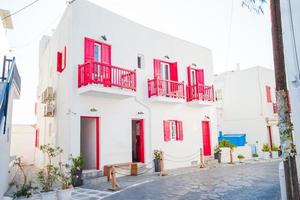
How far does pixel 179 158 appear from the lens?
49.9ft

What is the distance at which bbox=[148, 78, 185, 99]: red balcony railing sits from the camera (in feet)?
44.9

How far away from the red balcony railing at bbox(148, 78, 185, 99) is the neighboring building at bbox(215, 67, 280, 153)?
1061cm

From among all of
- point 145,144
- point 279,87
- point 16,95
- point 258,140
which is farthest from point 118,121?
point 258,140

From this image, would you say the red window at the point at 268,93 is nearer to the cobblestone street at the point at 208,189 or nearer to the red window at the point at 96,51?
the cobblestone street at the point at 208,189

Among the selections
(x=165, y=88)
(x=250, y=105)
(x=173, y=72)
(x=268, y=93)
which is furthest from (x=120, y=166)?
(x=268, y=93)

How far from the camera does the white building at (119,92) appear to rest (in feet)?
36.8

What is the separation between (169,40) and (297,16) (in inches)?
406

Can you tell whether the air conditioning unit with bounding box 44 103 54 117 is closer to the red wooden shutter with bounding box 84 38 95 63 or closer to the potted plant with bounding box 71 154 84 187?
the red wooden shutter with bounding box 84 38 95 63

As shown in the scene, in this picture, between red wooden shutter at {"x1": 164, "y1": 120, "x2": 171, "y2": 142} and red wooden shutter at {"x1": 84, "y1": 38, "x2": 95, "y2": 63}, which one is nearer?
red wooden shutter at {"x1": 84, "y1": 38, "x2": 95, "y2": 63}

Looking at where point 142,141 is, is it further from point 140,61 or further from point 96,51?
point 96,51

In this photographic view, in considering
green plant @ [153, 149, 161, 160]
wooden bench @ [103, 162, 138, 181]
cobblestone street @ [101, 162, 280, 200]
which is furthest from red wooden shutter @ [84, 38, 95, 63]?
cobblestone street @ [101, 162, 280, 200]

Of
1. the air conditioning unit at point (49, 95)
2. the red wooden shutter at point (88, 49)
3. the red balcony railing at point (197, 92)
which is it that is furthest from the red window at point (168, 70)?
the air conditioning unit at point (49, 95)

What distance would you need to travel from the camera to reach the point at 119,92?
454 inches

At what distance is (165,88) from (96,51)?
4.43 m
